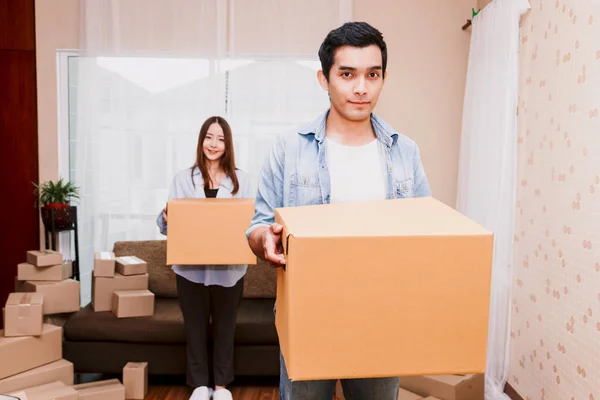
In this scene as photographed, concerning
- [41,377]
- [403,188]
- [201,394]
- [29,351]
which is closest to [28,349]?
[29,351]

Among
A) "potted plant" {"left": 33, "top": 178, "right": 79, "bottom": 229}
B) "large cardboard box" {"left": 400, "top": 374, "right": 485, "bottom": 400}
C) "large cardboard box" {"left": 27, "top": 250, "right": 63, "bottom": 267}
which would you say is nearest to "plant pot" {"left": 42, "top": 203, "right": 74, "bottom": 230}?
"potted plant" {"left": 33, "top": 178, "right": 79, "bottom": 229}

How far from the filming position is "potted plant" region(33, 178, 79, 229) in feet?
12.3

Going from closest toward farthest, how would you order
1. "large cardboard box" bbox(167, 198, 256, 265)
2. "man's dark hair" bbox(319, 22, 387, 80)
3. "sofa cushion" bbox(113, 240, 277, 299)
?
"man's dark hair" bbox(319, 22, 387, 80), "large cardboard box" bbox(167, 198, 256, 265), "sofa cushion" bbox(113, 240, 277, 299)

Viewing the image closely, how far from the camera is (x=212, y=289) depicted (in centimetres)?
287

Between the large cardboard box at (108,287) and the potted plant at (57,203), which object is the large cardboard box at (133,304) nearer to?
the large cardboard box at (108,287)

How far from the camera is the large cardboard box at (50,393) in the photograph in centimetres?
255

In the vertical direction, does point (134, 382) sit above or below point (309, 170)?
below

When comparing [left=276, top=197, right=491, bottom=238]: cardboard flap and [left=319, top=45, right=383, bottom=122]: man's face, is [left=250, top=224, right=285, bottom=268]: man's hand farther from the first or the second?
[left=319, top=45, right=383, bottom=122]: man's face

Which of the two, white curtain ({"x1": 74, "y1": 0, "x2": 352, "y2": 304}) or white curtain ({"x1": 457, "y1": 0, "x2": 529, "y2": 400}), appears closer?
white curtain ({"x1": 457, "y1": 0, "x2": 529, "y2": 400})

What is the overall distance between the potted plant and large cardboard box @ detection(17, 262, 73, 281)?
572 millimetres

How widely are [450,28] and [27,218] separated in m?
3.27

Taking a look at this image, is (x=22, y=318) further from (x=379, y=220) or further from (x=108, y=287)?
(x=379, y=220)

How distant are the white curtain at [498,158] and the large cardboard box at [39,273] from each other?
7.62ft

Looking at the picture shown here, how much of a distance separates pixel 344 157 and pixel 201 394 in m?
1.88
